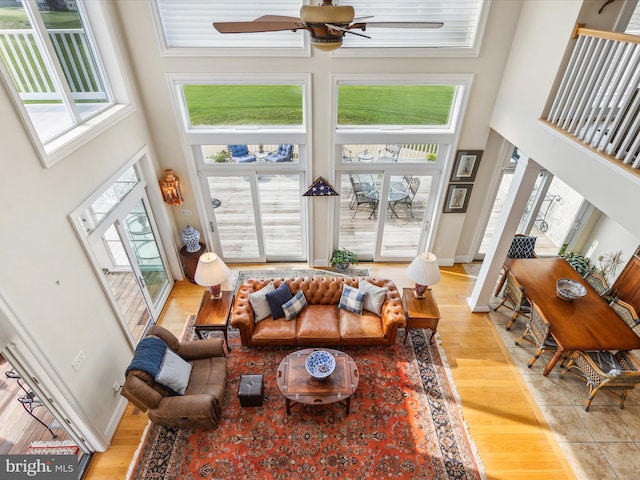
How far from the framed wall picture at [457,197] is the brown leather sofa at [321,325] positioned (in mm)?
2042

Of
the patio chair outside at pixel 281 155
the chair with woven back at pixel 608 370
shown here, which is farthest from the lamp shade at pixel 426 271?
the patio chair outside at pixel 281 155

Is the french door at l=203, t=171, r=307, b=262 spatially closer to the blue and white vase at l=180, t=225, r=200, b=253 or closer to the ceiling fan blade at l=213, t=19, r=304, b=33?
the blue and white vase at l=180, t=225, r=200, b=253

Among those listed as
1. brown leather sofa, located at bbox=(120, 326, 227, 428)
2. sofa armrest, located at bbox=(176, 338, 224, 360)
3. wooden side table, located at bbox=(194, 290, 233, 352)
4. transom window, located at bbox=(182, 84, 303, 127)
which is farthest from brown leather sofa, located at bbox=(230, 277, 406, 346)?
transom window, located at bbox=(182, 84, 303, 127)

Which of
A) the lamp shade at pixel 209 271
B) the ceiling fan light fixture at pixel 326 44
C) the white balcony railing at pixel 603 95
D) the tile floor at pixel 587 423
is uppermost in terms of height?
the ceiling fan light fixture at pixel 326 44

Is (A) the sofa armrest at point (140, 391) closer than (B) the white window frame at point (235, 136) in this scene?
Yes

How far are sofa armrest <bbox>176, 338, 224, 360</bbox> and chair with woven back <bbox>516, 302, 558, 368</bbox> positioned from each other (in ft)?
14.4

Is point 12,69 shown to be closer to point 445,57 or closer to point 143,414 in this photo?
point 143,414

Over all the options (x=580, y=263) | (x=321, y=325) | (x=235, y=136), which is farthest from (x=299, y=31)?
(x=580, y=263)

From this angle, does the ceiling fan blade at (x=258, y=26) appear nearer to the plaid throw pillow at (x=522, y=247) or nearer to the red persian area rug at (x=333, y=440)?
the red persian area rug at (x=333, y=440)

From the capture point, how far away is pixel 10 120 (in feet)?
9.89

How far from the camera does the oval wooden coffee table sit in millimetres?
4336

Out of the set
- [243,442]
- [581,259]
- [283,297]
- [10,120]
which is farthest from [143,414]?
[581,259]

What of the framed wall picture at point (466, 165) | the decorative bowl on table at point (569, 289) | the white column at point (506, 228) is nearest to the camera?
the white column at point (506, 228)

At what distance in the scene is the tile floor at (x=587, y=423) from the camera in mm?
4164
